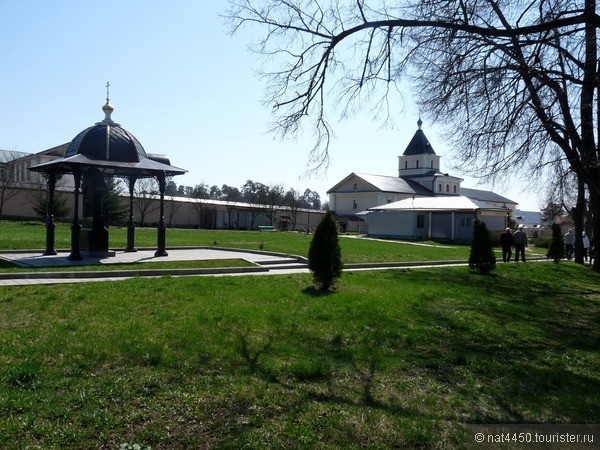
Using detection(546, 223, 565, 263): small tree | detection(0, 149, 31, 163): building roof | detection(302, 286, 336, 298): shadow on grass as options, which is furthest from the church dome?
detection(0, 149, 31, 163): building roof

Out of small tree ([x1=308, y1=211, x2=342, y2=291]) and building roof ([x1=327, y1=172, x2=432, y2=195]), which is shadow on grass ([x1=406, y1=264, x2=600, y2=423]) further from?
building roof ([x1=327, y1=172, x2=432, y2=195])

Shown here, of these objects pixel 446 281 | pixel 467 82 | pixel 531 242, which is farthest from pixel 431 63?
pixel 531 242

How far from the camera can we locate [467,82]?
963 cm

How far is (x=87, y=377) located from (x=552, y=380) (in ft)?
16.9

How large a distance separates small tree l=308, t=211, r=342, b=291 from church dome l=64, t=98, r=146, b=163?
8178 millimetres

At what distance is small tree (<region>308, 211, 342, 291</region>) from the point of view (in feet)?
38.1

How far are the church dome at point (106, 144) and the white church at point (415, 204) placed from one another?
101 feet

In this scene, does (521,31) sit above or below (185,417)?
above

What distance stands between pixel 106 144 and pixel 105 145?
0.05 m

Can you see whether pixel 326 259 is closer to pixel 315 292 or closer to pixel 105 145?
pixel 315 292

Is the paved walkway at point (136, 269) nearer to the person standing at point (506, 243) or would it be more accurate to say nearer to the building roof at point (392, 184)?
the person standing at point (506, 243)

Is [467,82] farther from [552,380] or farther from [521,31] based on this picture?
[552,380]

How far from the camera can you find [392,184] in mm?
75812

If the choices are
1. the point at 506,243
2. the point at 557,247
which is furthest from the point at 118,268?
the point at 557,247
